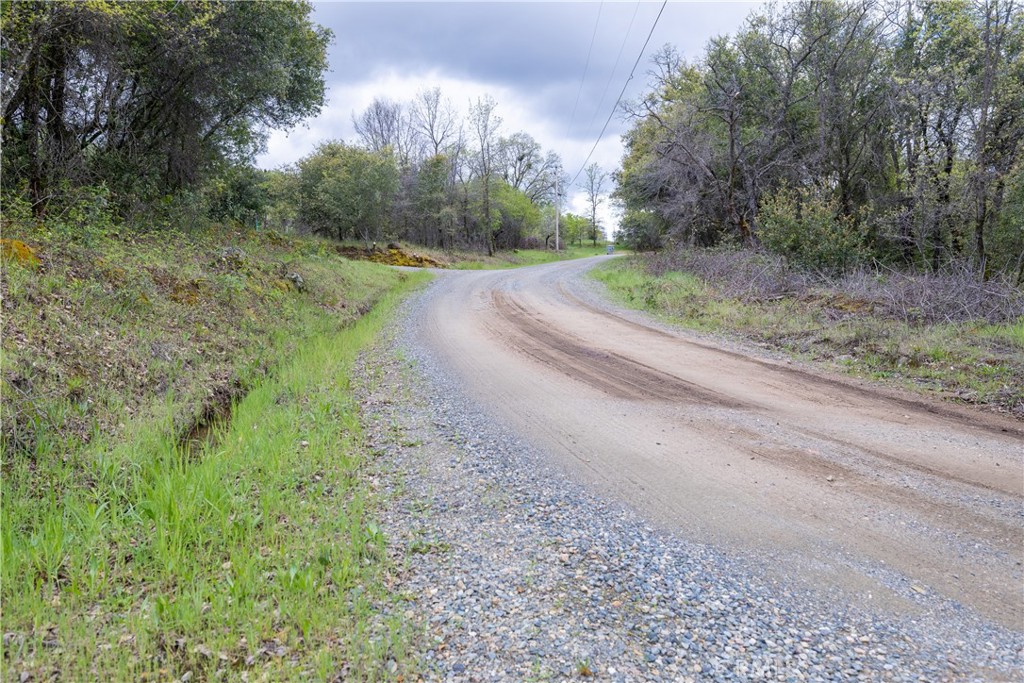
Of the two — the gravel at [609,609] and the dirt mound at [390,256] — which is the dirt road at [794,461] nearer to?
the gravel at [609,609]

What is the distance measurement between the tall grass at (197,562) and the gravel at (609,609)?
254 millimetres

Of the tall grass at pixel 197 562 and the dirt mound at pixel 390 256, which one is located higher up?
the dirt mound at pixel 390 256

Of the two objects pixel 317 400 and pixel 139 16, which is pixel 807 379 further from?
→ pixel 139 16

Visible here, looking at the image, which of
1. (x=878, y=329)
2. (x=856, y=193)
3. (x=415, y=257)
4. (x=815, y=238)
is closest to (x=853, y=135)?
(x=856, y=193)

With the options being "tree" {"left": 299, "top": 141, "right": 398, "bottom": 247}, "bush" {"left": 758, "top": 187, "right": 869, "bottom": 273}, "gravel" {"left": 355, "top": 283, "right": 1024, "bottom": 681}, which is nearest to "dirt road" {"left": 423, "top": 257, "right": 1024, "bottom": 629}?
"gravel" {"left": 355, "top": 283, "right": 1024, "bottom": 681}

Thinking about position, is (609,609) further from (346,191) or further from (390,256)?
(346,191)

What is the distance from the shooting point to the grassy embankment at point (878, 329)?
564cm

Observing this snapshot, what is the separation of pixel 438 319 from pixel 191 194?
25.7ft

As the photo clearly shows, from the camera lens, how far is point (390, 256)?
85.5 ft

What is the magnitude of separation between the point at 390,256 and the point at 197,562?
79.4ft

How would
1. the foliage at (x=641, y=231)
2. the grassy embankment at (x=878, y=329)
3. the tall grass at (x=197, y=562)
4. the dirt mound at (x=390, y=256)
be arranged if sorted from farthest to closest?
the dirt mound at (x=390, y=256) < the foliage at (x=641, y=231) < the grassy embankment at (x=878, y=329) < the tall grass at (x=197, y=562)

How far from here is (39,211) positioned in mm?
8562

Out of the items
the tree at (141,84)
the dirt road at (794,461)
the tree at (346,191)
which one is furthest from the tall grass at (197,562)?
the tree at (346,191)

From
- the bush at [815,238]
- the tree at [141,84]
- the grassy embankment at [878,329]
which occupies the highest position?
the tree at [141,84]
